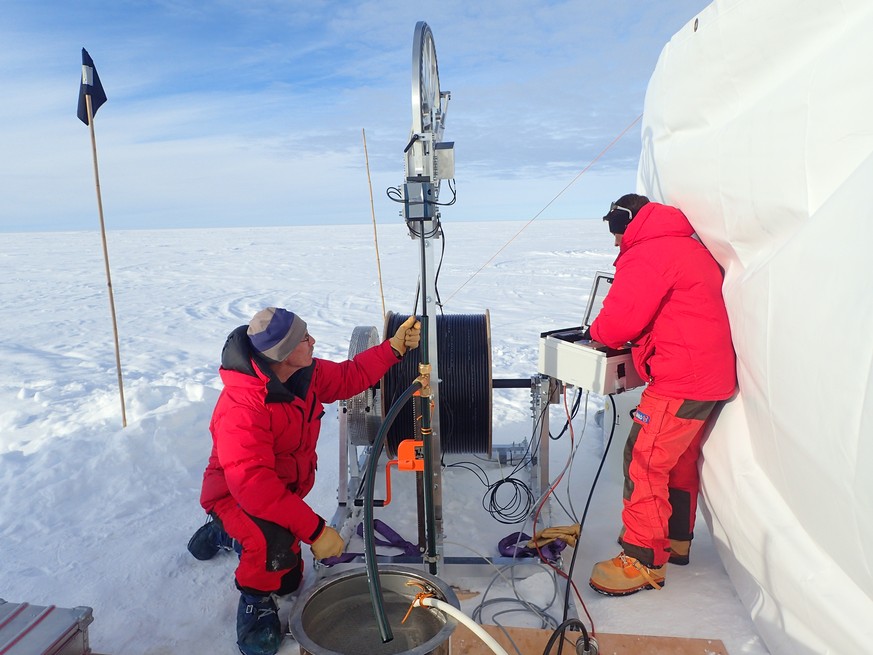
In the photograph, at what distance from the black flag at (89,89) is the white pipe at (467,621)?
483 cm

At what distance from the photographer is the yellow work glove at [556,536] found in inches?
129

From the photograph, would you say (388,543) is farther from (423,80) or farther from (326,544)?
(423,80)

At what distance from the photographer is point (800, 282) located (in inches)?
78.0

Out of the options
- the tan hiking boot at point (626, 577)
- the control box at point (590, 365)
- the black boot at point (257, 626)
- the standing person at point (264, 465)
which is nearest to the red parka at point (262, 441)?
the standing person at point (264, 465)

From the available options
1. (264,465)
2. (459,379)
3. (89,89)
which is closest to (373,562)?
(264,465)

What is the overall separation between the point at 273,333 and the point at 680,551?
2.33 meters

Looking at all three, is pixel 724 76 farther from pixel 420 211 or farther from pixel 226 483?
pixel 226 483

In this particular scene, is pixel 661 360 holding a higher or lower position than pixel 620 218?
lower

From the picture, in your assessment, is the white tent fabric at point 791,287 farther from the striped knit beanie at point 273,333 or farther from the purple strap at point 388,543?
the striped knit beanie at point 273,333

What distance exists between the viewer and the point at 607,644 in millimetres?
2307

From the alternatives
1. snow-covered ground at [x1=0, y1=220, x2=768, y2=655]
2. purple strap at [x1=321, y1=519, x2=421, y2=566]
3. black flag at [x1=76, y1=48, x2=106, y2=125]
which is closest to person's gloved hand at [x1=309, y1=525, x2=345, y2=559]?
snow-covered ground at [x1=0, y1=220, x2=768, y2=655]

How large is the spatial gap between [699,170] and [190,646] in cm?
306

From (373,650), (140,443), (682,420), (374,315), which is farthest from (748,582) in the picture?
(374,315)

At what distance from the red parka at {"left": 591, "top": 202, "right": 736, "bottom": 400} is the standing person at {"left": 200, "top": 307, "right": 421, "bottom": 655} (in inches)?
58.5
